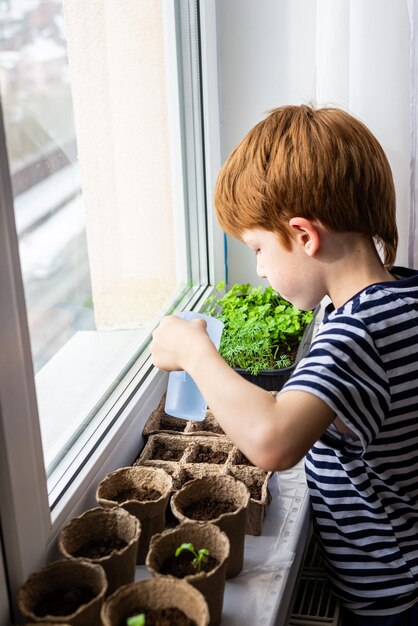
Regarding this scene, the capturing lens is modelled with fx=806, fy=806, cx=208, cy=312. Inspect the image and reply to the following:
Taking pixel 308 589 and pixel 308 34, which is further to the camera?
pixel 308 34

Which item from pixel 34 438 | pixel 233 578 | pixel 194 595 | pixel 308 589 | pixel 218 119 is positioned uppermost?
pixel 218 119

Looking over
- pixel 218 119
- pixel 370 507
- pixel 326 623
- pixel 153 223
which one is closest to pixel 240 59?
pixel 218 119

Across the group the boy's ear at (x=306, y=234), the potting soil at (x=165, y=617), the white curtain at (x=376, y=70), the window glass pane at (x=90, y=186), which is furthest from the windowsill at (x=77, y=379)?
the white curtain at (x=376, y=70)

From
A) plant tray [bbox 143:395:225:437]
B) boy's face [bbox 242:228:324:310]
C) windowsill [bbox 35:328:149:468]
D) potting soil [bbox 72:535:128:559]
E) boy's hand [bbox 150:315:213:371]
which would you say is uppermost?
boy's face [bbox 242:228:324:310]

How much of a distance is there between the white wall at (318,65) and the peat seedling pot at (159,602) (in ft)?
2.42

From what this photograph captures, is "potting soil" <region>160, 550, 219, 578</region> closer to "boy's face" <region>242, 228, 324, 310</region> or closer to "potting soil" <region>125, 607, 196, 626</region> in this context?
"potting soil" <region>125, 607, 196, 626</region>

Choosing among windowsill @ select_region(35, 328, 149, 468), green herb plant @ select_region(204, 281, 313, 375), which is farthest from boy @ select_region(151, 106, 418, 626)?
green herb plant @ select_region(204, 281, 313, 375)

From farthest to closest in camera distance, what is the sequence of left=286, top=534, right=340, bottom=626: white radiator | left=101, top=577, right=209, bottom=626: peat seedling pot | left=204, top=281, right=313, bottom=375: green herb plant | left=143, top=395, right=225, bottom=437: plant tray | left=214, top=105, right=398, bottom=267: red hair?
1. left=204, top=281, right=313, bottom=375: green herb plant
2. left=143, top=395, right=225, bottom=437: plant tray
3. left=286, top=534, right=340, bottom=626: white radiator
4. left=214, top=105, right=398, bottom=267: red hair
5. left=101, top=577, right=209, bottom=626: peat seedling pot

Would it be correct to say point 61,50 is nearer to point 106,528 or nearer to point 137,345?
point 137,345

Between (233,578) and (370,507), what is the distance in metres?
0.21

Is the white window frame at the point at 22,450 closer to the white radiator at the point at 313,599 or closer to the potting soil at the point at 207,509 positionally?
the potting soil at the point at 207,509

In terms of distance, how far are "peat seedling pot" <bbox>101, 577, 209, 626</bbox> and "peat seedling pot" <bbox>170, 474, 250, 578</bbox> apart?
143mm

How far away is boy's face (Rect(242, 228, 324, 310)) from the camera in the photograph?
1.06 m

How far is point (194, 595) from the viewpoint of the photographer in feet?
2.69
